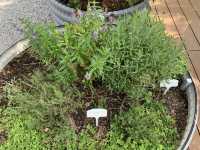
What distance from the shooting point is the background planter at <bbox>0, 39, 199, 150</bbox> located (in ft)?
4.17

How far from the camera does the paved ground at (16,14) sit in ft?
8.66

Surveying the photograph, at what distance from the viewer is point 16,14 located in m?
2.87

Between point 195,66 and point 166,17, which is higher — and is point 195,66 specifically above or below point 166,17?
below

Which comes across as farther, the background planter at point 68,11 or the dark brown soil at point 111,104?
the background planter at point 68,11

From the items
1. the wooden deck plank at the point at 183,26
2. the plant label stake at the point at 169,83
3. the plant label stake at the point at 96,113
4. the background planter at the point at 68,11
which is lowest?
the wooden deck plank at the point at 183,26

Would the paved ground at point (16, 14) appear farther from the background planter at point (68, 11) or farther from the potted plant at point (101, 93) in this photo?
the potted plant at point (101, 93)

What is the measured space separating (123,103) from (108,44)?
10.4 inches

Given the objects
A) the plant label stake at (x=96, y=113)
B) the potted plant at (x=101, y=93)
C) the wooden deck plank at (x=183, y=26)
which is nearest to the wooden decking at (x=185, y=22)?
the wooden deck plank at (x=183, y=26)

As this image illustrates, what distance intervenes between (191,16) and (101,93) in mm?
1647

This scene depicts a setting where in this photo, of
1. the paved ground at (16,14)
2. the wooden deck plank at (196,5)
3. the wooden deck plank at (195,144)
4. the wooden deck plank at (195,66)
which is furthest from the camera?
the wooden deck plank at (196,5)

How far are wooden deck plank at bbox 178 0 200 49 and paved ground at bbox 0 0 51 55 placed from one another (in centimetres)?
110

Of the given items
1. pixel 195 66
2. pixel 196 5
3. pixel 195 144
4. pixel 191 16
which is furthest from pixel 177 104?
pixel 196 5

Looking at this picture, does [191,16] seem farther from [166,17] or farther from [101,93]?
[101,93]

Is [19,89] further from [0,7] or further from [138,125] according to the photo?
[0,7]
